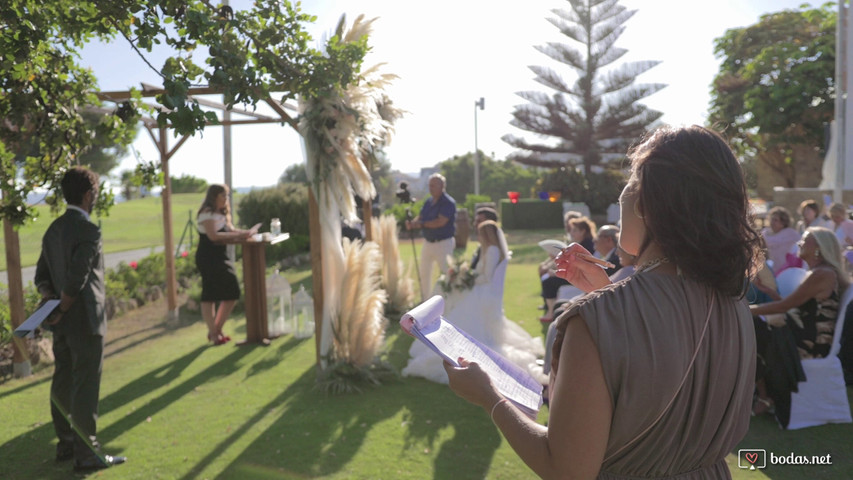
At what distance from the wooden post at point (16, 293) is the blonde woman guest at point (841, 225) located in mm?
8902

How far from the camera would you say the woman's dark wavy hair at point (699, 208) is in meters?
1.24

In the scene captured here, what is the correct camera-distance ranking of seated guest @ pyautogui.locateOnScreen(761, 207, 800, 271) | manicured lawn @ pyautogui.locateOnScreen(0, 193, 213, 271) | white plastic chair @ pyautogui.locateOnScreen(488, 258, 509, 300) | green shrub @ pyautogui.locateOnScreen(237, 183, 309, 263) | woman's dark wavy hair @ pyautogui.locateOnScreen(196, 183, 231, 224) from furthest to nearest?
manicured lawn @ pyautogui.locateOnScreen(0, 193, 213, 271), green shrub @ pyautogui.locateOnScreen(237, 183, 309, 263), seated guest @ pyautogui.locateOnScreen(761, 207, 800, 271), woman's dark wavy hair @ pyautogui.locateOnScreen(196, 183, 231, 224), white plastic chair @ pyautogui.locateOnScreen(488, 258, 509, 300)

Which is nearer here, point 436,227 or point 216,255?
point 216,255

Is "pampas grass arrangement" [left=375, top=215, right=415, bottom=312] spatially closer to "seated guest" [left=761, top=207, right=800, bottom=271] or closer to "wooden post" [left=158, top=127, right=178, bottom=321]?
"wooden post" [left=158, top=127, right=178, bottom=321]


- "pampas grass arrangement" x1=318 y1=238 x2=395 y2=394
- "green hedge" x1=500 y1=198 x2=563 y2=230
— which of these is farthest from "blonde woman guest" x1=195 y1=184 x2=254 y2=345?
"green hedge" x1=500 y1=198 x2=563 y2=230

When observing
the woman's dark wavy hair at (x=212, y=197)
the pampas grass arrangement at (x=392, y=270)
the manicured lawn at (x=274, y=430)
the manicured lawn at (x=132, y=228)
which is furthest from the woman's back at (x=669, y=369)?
the manicured lawn at (x=132, y=228)

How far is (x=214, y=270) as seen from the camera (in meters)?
7.13

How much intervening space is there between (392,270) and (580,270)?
686cm

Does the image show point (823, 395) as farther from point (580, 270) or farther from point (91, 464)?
point (91, 464)

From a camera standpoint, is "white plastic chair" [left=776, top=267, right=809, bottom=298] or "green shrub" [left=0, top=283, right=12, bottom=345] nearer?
"white plastic chair" [left=776, top=267, right=809, bottom=298]

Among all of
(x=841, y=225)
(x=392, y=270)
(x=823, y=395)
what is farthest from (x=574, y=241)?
(x=841, y=225)

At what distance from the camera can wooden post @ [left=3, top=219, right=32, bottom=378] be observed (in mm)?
5887

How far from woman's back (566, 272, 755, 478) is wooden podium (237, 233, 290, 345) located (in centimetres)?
642

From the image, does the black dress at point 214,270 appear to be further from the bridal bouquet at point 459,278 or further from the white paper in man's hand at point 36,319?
the white paper in man's hand at point 36,319
